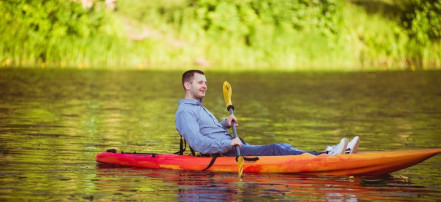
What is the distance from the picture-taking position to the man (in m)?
10.6

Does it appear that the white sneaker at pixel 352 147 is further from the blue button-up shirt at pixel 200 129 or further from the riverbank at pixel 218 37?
the riverbank at pixel 218 37

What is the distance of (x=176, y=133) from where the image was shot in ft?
50.7

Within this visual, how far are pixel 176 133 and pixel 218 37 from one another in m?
22.4

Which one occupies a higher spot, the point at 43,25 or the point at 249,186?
the point at 43,25

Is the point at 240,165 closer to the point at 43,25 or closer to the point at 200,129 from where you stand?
the point at 200,129

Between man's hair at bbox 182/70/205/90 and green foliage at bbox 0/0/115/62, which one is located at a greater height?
green foliage at bbox 0/0/115/62

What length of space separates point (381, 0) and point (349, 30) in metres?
3.46

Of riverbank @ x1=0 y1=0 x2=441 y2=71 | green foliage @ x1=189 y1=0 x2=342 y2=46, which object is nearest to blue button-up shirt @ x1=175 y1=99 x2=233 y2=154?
riverbank @ x1=0 y1=0 x2=441 y2=71

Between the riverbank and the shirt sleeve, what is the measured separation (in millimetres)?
23074

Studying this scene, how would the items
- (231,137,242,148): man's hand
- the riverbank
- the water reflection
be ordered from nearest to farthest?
the water reflection
(231,137,242,148): man's hand
the riverbank

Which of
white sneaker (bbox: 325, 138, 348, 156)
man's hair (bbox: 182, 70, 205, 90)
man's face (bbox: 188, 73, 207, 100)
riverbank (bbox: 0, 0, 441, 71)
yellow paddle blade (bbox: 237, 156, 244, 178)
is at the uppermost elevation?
riverbank (bbox: 0, 0, 441, 71)

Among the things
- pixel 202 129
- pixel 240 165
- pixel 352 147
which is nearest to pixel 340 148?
pixel 352 147

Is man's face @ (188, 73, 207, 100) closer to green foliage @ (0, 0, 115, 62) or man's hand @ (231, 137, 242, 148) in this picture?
man's hand @ (231, 137, 242, 148)

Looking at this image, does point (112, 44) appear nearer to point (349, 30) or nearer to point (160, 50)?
point (160, 50)
